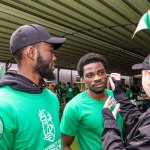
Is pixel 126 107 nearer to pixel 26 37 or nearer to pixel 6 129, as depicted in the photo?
pixel 26 37

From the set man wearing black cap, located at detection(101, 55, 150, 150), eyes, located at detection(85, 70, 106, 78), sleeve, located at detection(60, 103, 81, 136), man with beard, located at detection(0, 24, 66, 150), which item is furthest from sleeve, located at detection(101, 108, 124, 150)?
eyes, located at detection(85, 70, 106, 78)

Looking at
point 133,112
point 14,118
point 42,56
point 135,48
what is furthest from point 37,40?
point 135,48

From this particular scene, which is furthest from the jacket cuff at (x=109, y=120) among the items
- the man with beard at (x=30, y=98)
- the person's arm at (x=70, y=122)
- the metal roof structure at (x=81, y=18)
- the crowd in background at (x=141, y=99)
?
the crowd in background at (x=141, y=99)

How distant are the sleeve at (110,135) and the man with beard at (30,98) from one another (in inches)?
13.9

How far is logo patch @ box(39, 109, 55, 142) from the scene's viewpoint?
1.91 meters

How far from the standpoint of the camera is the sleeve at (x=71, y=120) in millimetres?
2834

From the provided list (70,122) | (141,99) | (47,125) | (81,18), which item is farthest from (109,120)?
(141,99)

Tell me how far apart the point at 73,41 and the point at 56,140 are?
10673 millimetres

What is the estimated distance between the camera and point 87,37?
1176 cm

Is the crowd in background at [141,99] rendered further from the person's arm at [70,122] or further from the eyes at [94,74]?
the person's arm at [70,122]

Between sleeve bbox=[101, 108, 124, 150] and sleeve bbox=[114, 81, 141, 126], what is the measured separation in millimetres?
622

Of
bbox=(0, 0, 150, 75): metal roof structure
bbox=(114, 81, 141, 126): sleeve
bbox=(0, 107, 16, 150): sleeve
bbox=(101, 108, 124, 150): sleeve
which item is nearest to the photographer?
bbox=(0, 107, 16, 150): sleeve

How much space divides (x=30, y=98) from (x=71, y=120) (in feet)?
3.29

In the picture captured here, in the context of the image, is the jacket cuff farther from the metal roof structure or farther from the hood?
the metal roof structure
